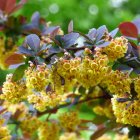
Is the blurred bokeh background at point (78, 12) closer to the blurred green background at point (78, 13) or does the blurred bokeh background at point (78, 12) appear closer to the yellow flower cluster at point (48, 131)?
the blurred green background at point (78, 13)

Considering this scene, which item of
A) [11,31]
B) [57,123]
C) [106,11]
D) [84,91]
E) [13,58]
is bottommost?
[57,123]

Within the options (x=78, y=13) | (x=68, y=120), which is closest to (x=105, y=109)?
(x=68, y=120)

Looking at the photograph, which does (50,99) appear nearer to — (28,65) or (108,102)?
(28,65)

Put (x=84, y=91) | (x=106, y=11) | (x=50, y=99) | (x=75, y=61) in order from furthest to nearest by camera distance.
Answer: (x=106, y=11)
(x=84, y=91)
(x=50, y=99)
(x=75, y=61)

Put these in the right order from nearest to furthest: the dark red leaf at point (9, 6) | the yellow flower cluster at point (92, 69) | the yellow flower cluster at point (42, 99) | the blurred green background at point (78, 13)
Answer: the yellow flower cluster at point (92, 69) → the yellow flower cluster at point (42, 99) → the dark red leaf at point (9, 6) → the blurred green background at point (78, 13)

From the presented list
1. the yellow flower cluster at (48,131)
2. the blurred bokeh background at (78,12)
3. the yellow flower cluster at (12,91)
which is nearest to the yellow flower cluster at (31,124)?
the yellow flower cluster at (48,131)

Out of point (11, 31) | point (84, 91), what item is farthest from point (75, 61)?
point (11, 31)

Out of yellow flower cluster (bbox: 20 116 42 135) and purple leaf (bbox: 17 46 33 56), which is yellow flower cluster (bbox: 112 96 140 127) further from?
yellow flower cluster (bbox: 20 116 42 135)
